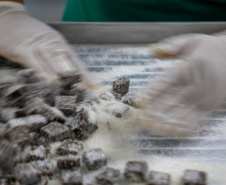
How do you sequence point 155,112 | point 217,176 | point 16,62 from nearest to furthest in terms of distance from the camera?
1. point 217,176
2. point 155,112
3. point 16,62

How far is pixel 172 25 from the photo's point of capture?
258 centimetres

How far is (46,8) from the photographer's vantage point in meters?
5.54

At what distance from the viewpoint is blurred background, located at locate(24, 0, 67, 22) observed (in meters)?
5.21

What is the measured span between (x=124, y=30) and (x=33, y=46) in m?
0.86

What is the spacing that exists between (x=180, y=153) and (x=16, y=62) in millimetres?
1343

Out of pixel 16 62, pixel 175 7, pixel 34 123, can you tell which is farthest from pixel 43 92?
pixel 175 7

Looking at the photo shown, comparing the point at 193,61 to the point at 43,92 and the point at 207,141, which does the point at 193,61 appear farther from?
the point at 43,92

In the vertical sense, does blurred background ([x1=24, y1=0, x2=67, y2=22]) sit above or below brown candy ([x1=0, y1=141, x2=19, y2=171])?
below

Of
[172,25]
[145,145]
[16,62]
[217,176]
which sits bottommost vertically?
[16,62]

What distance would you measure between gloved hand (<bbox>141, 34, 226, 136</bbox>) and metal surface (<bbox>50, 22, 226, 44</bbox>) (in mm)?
923

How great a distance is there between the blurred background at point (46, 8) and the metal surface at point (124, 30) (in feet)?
8.85

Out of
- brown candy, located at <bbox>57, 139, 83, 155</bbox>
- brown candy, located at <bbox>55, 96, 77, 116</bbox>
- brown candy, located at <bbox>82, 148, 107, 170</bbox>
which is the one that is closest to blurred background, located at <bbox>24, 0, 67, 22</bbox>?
brown candy, located at <bbox>55, 96, 77, 116</bbox>

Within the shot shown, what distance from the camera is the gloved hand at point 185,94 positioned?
157 centimetres

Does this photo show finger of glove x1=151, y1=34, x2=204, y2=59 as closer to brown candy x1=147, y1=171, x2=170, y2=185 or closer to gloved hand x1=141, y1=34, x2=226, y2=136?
gloved hand x1=141, y1=34, x2=226, y2=136
